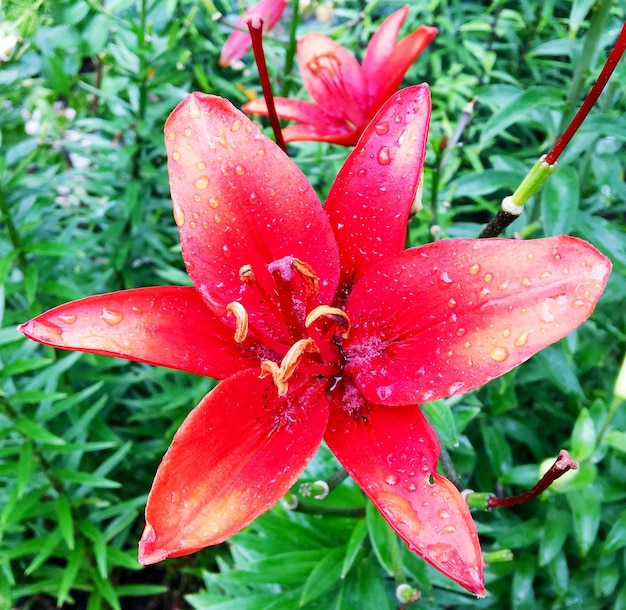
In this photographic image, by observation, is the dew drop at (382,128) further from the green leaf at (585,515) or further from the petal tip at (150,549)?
the green leaf at (585,515)

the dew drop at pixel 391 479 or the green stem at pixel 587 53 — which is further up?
the green stem at pixel 587 53

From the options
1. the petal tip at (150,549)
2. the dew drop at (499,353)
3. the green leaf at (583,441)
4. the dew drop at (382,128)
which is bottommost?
the green leaf at (583,441)

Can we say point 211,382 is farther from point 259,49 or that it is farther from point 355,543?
point 259,49

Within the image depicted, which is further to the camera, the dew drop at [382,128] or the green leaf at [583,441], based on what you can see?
the green leaf at [583,441]

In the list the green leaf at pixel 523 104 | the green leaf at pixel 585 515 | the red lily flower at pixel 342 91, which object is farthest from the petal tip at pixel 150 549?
the green leaf at pixel 523 104

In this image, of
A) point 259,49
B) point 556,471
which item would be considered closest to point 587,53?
point 259,49

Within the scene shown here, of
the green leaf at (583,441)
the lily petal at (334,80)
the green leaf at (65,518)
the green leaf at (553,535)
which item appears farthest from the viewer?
the green leaf at (65,518)
